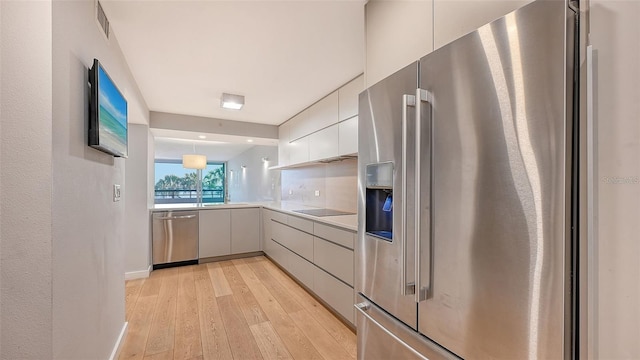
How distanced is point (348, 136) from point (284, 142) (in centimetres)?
208

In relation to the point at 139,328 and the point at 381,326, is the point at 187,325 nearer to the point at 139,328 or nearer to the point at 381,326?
the point at 139,328

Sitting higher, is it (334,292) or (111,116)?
(111,116)

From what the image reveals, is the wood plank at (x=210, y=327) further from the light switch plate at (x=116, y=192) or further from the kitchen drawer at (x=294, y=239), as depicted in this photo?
the light switch plate at (x=116, y=192)

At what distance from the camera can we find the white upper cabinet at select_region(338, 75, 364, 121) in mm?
2736

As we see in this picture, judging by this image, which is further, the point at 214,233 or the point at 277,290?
the point at 214,233

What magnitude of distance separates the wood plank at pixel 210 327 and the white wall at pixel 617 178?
211 centimetres

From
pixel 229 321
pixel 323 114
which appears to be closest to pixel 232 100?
pixel 323 114

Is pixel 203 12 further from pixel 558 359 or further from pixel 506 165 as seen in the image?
pixel 558 359

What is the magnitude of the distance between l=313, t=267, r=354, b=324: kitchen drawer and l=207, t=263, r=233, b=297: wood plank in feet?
3.53

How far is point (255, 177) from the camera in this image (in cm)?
706

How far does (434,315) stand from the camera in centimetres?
105

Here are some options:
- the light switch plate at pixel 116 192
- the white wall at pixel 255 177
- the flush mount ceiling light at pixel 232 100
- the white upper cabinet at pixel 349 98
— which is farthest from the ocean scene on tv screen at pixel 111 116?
the white wall at pixel 255 177

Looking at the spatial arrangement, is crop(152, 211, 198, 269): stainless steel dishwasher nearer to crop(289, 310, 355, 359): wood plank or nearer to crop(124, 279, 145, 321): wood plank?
crop(124, 279, 145, 321): wood plank

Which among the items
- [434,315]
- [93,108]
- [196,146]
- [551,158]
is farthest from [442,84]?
[196,146]
